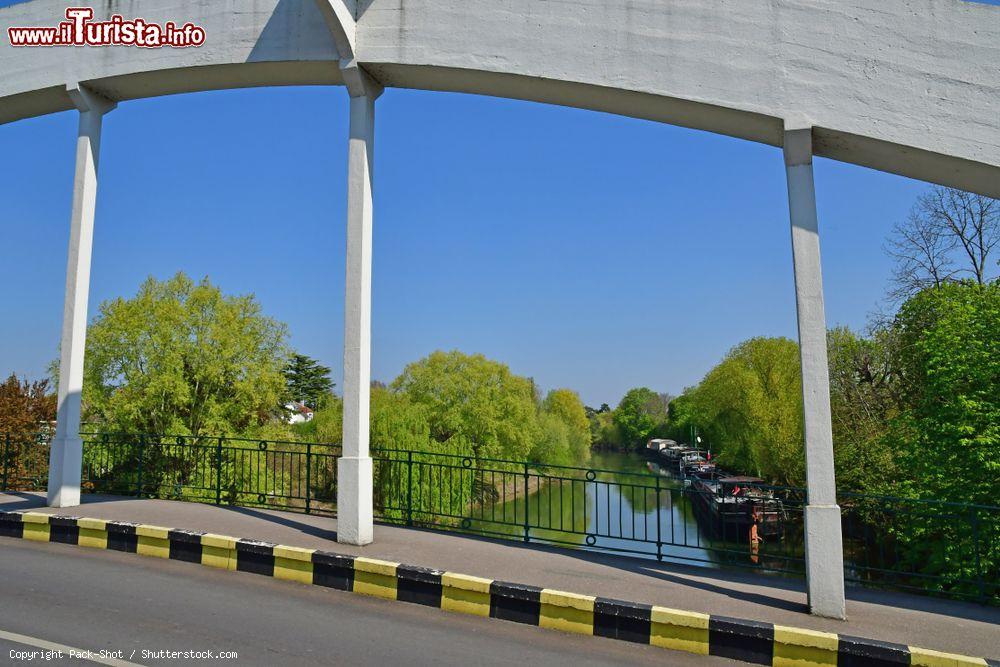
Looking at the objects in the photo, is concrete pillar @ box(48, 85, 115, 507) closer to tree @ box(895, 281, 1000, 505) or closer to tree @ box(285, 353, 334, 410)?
tree @ box(895, 281, 1000, 505)

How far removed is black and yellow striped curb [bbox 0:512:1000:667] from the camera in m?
4.70

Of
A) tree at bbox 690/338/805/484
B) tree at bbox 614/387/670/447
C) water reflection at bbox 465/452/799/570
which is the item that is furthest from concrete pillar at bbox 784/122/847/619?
tree at bbox 614/387/670/447

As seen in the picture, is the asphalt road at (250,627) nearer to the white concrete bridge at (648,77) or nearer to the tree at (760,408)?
the white concrete bridge at (648,77)

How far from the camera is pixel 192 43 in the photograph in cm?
819

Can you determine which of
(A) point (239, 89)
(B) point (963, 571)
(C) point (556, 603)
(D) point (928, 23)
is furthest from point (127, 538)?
(B) point (963, 571)

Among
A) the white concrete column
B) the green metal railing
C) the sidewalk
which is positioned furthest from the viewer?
the green metal railing

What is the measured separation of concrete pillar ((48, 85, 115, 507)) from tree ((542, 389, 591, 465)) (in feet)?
184

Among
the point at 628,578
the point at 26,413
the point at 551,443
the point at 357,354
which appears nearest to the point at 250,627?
the point at 357,354

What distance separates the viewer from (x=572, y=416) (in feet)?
218

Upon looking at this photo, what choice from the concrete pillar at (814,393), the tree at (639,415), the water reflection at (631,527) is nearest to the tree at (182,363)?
the water reflection at (631,527)

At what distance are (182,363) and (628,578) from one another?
2842cm

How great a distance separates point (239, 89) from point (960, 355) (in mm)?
16484

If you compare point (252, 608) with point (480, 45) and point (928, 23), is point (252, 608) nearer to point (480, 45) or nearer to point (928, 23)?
point (480, 45)

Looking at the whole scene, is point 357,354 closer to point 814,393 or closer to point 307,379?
point 814,393
